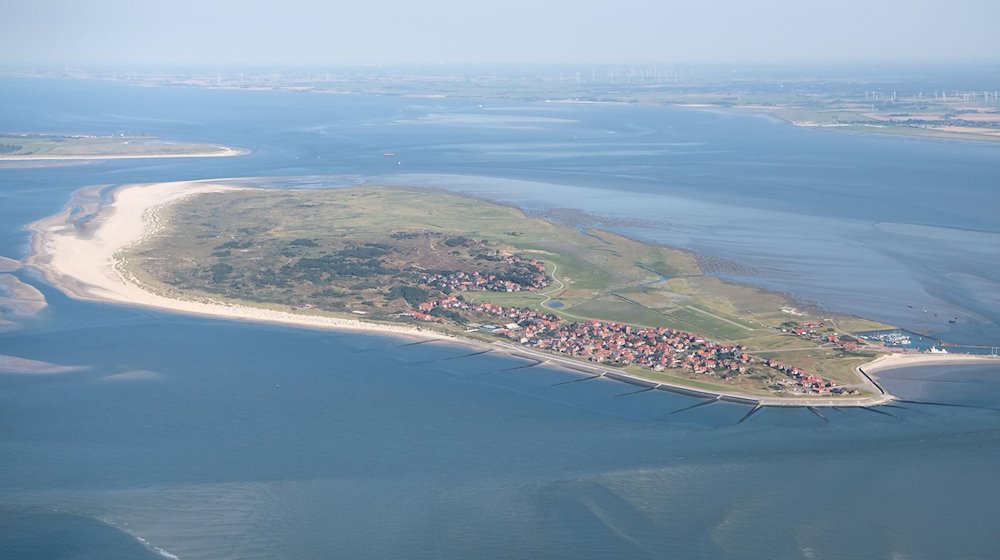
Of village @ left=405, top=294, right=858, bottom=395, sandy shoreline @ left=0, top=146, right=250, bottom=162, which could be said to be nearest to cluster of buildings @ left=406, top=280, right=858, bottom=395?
village @ left=405, top=294, right=858, bottom=395

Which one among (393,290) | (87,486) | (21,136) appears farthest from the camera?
(21,136)

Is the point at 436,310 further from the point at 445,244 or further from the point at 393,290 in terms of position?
the point at 445,244

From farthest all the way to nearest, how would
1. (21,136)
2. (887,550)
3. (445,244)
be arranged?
(21,136) < (445,244) < (887,550)

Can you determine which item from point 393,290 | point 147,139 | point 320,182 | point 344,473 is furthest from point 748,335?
point 147,139

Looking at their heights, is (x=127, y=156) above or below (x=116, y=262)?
above

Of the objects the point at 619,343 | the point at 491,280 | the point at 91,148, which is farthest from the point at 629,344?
the point at 91,148

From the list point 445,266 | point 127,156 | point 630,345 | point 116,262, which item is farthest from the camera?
point 127,156

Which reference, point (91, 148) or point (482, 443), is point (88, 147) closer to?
point (91, 148)
